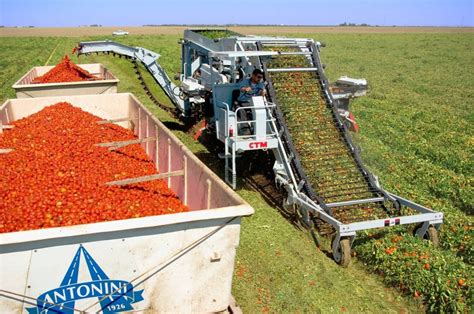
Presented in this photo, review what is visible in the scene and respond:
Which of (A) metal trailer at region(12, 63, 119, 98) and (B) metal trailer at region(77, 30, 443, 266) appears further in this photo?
(A) metal trailer at region(12, 63, 119, 98)

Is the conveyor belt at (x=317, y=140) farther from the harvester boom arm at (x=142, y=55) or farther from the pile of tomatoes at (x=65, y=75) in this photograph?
the pile of tomatoes at (x=65, y=75)

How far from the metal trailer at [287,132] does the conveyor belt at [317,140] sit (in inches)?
1.0

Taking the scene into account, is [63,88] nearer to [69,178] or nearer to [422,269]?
[69,178]

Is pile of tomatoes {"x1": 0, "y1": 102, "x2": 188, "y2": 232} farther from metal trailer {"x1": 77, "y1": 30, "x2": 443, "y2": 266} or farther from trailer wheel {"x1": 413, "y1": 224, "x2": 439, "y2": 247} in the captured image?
trailer wheel {"x1": 413, "y1": 224, "x2": 439, "y2": 247}

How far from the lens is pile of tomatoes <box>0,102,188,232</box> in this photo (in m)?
4.14

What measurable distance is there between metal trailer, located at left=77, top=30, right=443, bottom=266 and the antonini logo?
3.42 metres

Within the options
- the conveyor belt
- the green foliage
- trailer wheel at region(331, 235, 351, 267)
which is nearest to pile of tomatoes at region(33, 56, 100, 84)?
the conveyor belt

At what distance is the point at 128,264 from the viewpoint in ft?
11.3

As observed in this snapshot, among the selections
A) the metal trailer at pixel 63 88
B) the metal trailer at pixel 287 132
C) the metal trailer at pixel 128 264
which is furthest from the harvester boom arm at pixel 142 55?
the metal trailer at pixel 128 264

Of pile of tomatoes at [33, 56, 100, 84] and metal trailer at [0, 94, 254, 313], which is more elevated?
pile of tomatoes at [33, 56, 100, 84]

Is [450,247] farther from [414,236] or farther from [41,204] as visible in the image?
[41,204]

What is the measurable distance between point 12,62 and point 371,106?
79.6ft

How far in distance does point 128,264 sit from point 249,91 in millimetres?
5318

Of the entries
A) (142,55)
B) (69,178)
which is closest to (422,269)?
(69,178)
